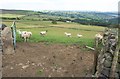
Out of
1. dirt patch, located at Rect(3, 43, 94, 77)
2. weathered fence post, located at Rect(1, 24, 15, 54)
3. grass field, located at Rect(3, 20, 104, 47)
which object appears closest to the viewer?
dirt patch, located at Rect(3, 43, 94, 77)

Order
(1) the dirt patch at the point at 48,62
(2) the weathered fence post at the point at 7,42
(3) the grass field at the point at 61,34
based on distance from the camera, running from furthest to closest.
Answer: (3) the grass field at the point at 61,34 < (2) the weathered fence post at the point at 7,42 < (1) the dirt patch at the point at 48,62

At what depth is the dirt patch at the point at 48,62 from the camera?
1423 centimetres

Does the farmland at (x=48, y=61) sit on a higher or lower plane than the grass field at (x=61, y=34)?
lower

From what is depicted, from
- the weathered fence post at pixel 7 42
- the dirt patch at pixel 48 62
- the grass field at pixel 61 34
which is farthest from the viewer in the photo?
the grass field at pixel 61 34

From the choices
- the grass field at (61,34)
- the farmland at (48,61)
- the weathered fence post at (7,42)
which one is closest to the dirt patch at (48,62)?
the farmland at (48,61)

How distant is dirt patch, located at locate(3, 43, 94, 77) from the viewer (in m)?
14.2

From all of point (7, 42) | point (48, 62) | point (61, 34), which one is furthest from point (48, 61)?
point (61, 34)

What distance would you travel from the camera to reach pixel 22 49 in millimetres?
18031

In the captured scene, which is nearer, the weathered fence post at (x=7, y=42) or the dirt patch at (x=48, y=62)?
the dirt patch at (x=48, y=62)

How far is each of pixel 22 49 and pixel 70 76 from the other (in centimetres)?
515

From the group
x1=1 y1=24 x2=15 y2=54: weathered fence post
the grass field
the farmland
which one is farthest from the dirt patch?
the grass field

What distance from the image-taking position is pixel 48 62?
15531 millimetres

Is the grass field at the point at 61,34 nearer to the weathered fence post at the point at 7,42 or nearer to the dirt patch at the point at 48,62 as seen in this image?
the weathered fence post at the point at 7,42

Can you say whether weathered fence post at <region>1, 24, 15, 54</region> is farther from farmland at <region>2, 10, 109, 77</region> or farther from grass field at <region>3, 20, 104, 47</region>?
grass field at <region>3, 20, 104, 47</region>
